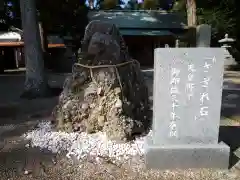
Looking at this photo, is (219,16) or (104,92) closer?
(104,92)

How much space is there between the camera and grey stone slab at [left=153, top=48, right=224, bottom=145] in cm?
311

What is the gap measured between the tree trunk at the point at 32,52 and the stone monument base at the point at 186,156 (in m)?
5.80

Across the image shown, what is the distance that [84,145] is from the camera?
381 cm

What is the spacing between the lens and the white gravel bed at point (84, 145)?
3.60 metres

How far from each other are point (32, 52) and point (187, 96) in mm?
5997

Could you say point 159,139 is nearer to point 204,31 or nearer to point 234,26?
point 204,31

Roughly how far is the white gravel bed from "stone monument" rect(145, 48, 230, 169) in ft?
1.53

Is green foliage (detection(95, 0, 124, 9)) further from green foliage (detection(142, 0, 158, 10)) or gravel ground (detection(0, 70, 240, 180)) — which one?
gravel ground (detection(0, 70, 240, 180))

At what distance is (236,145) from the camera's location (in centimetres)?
388

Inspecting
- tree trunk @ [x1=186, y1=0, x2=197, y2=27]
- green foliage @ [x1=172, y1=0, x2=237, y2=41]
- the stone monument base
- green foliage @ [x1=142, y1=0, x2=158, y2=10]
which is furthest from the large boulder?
green foliage @ [x1=142, y1=0, x2=158, y2=10]

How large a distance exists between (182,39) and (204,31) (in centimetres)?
1491

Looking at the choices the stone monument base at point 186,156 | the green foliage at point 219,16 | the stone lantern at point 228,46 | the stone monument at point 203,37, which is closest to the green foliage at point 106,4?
the green foliage at point 219,16

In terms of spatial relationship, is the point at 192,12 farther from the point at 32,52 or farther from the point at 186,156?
the point at 186,156

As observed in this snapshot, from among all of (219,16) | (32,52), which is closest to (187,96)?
(32,52)
